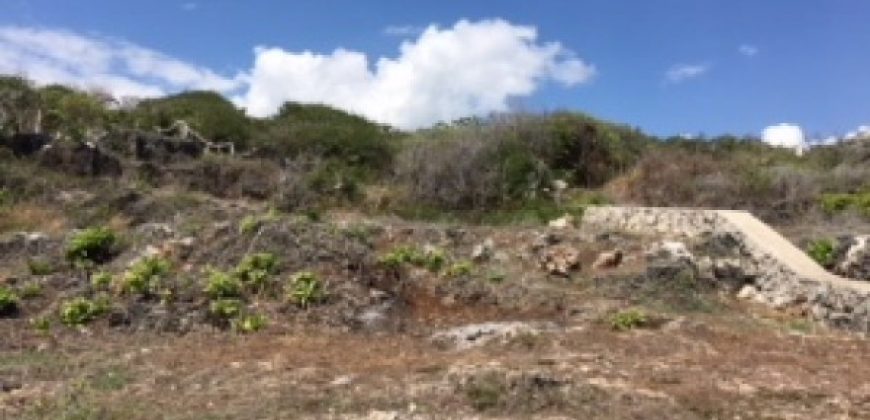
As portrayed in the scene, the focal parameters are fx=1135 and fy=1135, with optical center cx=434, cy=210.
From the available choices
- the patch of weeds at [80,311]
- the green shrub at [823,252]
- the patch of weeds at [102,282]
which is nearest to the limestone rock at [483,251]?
the patch of weeds at [102,282]

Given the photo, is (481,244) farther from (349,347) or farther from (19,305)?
(19,305)

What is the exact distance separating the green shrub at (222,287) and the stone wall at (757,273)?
4886 mm

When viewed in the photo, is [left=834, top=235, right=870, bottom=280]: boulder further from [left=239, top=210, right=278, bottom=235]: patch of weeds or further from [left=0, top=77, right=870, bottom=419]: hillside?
[left=239, top=210, right=278, bottom=235]: patch of weeds

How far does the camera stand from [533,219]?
17.9 m

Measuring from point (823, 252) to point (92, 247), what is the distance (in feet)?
29.3

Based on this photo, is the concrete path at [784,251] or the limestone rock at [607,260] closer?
the concrete path at [784,251]

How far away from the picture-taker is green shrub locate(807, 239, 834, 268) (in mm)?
14367

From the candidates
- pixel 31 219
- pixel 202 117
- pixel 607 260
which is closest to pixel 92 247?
pixel 607 260

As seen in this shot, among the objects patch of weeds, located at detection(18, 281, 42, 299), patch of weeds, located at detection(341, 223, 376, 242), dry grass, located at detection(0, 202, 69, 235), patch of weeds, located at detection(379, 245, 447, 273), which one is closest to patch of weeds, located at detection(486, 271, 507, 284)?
patch of weeds, located at detection(379, 245, 447, 273)

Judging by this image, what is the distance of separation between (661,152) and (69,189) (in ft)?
40.9

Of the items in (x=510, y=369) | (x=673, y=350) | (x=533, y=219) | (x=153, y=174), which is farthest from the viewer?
(x=153, y=174)

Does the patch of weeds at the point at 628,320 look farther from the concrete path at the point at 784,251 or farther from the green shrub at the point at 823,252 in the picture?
the green shrub at the point at 823,252

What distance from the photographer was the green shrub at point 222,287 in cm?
1116

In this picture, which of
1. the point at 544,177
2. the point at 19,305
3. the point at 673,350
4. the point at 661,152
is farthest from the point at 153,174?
the point at 673,350
